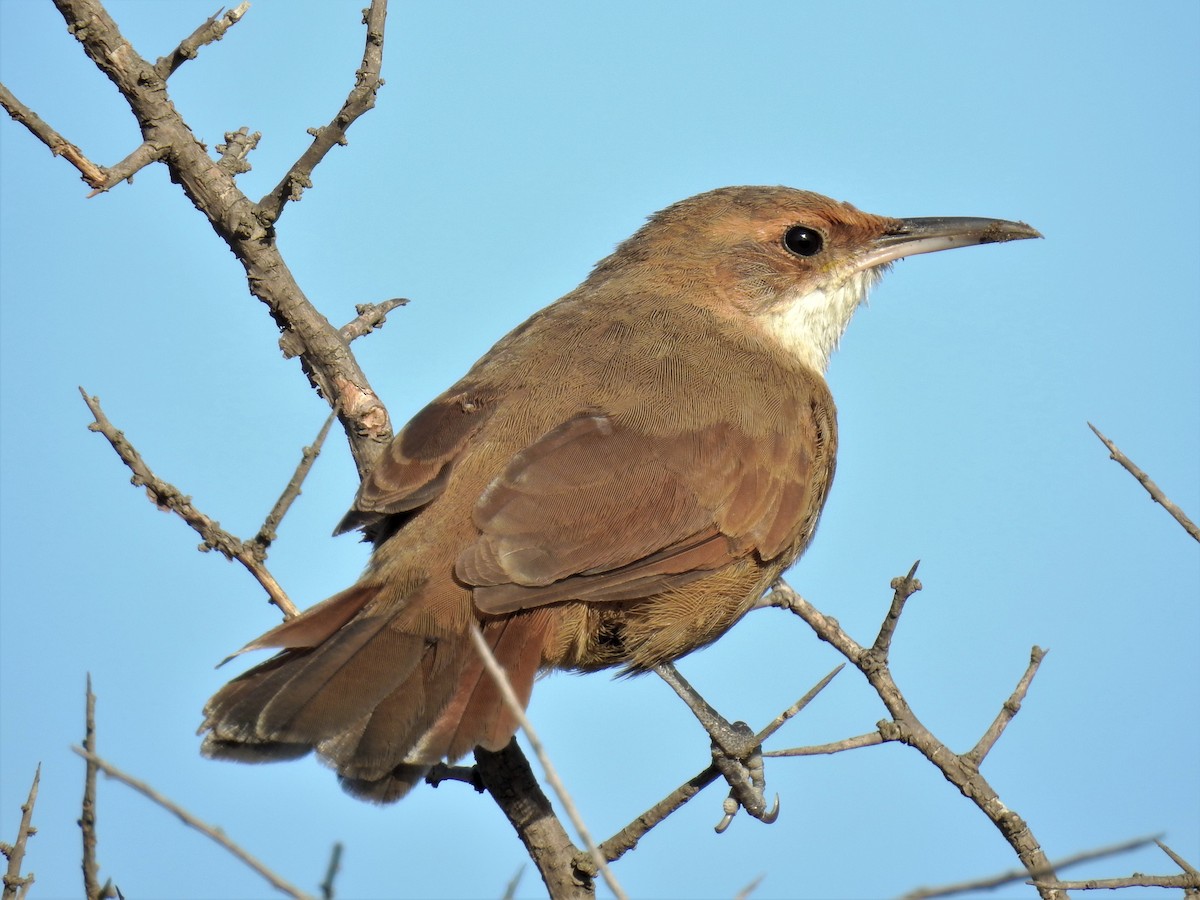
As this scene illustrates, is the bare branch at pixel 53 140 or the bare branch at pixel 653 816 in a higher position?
the bare branch at pixel 53 140

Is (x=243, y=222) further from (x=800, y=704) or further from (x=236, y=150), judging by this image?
(x=800, y=704)

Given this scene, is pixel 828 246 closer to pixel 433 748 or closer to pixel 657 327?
pixel 657 327

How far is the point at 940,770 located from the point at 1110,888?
61 cm

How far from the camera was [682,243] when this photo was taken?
18.8 feet

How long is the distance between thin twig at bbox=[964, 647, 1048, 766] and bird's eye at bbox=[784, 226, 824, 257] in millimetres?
2243

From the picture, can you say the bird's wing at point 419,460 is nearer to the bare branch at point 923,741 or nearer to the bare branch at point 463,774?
the bare branch at point 463,774

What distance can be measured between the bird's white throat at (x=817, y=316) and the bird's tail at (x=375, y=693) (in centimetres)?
204

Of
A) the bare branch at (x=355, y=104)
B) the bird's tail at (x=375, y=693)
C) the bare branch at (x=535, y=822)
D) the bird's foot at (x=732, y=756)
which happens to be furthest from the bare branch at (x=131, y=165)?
the bird's foot at (x=732, y=756)

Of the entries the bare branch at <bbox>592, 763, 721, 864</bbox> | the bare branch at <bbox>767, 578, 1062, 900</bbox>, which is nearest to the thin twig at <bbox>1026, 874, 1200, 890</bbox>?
the bare branch at <bbox>767, 578, 1062, 900</bbox>

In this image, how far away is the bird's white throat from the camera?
549 cm

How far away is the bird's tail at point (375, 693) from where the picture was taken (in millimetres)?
3662

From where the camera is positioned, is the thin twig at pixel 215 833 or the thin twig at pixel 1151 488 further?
the thin twig at pixel 1151 488

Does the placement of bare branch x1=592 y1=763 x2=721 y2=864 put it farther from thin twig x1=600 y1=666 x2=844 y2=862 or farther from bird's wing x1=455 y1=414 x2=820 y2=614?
bird's wing x1=455 y1=414 x2=820 y2=614

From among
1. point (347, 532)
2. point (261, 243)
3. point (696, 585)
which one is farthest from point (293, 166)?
point (696, 585)
